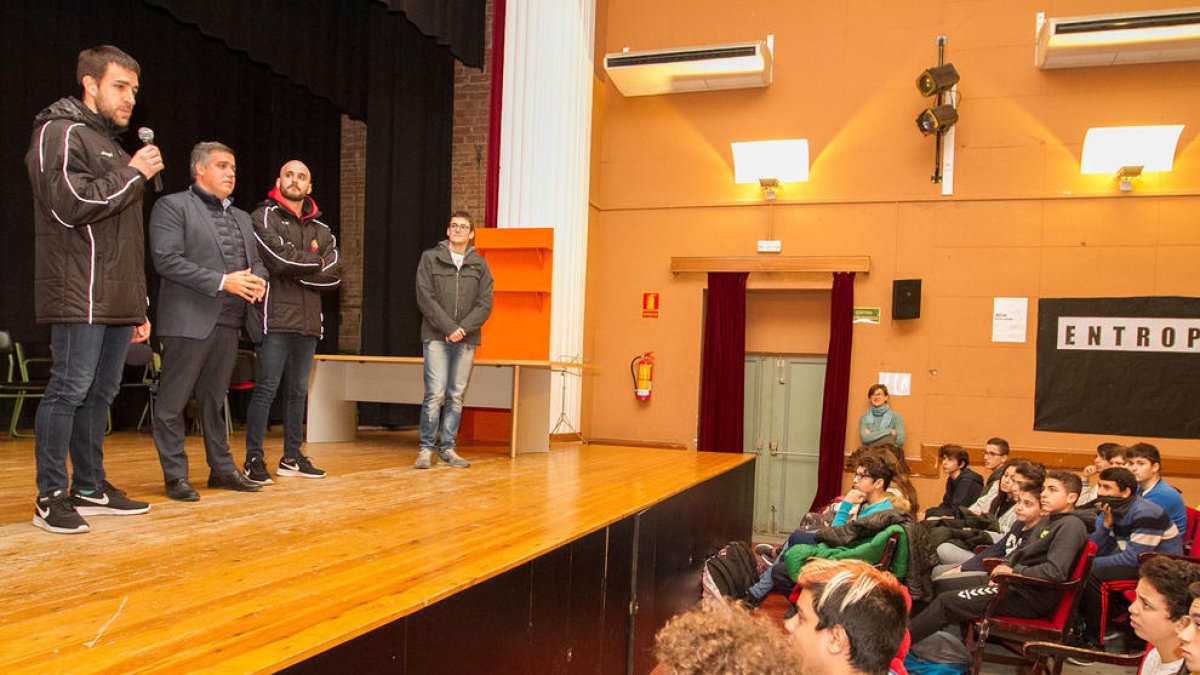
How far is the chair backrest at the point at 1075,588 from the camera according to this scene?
3.40 meters

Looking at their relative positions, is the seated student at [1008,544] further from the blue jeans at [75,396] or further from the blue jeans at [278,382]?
the blue jeans at [75,396]

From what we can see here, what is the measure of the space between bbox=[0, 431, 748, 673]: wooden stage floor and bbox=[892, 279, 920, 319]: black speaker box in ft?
11.9

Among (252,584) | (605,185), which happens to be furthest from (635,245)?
(252,584)

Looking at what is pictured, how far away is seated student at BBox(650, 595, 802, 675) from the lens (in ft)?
3.67

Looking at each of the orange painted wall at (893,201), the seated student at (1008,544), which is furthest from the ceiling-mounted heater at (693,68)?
the seated student at (1008,544)

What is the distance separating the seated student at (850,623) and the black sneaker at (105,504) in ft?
7.17

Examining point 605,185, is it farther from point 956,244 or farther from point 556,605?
point 556,605

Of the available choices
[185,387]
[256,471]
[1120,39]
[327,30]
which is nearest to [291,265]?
[185,387]

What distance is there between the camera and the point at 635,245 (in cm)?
810

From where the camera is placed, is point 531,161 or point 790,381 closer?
point 531,161

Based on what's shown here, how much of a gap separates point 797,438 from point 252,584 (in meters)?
6.32

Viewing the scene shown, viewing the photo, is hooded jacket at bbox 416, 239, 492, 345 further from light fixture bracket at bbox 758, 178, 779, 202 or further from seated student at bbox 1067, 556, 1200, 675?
light fixture bracket at bbox 758, 178, 779, 202

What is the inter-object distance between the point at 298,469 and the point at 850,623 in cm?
290

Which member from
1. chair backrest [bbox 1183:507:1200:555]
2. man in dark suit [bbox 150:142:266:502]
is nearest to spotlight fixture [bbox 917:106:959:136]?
chair backrest [bbox 1183:507:1200:555]
